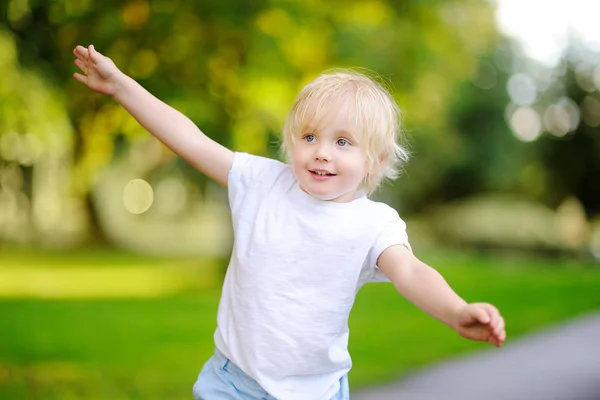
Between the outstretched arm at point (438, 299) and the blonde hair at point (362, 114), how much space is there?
0.91ft

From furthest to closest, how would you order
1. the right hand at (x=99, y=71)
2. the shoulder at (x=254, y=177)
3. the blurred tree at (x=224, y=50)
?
the blurred tree at (x=224, y=50) < the right hand at (x=99, y=71) < the shoulder at (x=254, y=177)

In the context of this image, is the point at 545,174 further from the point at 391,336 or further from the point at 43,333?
the point at 43,333

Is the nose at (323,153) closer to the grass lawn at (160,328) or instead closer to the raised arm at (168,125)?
the raised arm at (168,125)

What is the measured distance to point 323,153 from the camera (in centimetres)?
225

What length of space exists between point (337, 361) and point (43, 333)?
25.5 feet

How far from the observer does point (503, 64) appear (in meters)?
33.0

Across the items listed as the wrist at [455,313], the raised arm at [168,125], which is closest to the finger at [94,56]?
the raised arm at [168,125]

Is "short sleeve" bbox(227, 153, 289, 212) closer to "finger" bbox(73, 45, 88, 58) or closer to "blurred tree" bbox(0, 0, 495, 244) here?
"finger" bbox(73, 45, 88, 58)

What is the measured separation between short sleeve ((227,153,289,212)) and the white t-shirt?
10 centimetres

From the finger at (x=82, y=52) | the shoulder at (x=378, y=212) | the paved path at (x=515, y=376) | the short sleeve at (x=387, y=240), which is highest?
the paved path at (x=515, y=376)

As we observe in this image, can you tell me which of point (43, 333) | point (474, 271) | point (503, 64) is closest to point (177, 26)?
point (43, 333)

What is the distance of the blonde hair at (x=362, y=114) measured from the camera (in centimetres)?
228

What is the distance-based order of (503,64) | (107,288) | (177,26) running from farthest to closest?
(503,64)
(107,288)
(177,26)

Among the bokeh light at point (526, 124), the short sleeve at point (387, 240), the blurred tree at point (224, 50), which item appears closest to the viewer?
the short sleeve at point (387, 240)
